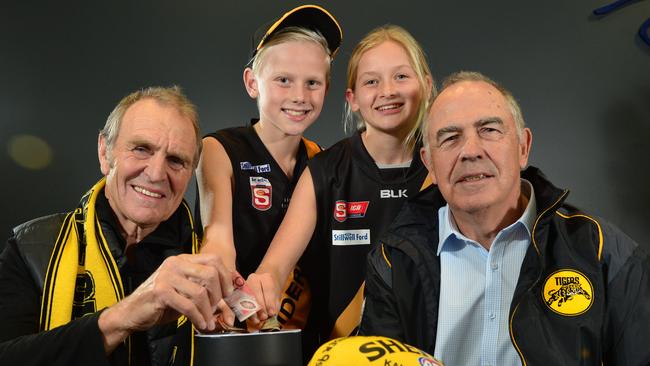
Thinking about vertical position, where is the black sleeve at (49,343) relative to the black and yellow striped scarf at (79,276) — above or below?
below

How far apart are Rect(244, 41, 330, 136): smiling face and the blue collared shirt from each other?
68cm

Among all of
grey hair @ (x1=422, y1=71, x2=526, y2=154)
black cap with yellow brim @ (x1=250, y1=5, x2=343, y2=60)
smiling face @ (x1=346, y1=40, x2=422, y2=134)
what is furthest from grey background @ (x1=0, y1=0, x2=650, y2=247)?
grey hair @ (x1=422, y1=71, x2=526, y2=154)

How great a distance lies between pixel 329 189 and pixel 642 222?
1.94 metres

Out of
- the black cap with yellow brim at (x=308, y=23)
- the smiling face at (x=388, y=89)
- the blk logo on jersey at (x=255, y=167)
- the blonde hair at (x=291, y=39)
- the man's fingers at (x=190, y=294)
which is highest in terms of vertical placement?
the black cap with yellow brim at (x=308, y=23)

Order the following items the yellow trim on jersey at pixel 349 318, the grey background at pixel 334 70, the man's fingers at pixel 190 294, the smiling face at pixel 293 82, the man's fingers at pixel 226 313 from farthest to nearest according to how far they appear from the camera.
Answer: the grey background at pixel 334 70 → the smiling face at pixel 293 82 → the yellow trim on jersey at pixel 349 318 → the man's fingers at pixel 226 313 → the man's fingers at pixel 190 294

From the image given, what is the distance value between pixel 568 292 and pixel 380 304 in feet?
1.27

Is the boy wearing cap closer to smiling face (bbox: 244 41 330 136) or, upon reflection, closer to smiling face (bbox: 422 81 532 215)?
smiling face (bbox: 244 41 330 136)

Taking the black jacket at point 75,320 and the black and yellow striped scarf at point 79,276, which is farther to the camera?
the black and yellow striped scarf at point 79,276

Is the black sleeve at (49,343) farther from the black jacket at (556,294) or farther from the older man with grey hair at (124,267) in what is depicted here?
the black jacket at (556,294)

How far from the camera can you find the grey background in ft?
9.97

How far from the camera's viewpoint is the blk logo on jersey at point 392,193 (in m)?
1.84

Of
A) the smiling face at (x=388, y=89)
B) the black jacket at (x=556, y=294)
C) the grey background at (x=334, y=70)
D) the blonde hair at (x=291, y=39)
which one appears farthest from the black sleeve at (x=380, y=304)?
the grey background at (x=334, y=70)

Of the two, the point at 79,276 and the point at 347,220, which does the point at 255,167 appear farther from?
the point at 79,276

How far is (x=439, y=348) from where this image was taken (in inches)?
52.4
